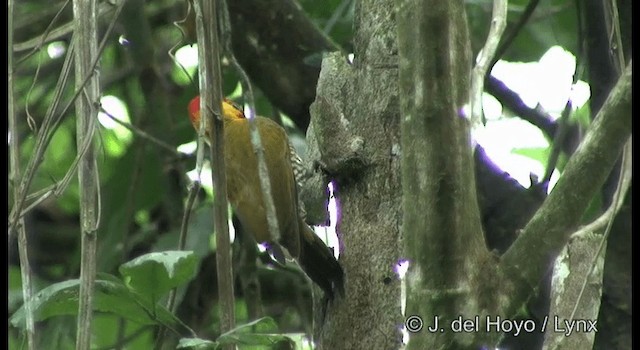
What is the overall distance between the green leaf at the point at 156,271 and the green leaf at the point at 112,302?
0.06ft

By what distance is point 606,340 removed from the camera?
8.15 feet

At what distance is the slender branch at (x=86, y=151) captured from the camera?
1.61 meters

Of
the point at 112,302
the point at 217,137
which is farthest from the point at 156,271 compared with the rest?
the point at 217,137

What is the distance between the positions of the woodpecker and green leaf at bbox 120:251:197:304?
40cm

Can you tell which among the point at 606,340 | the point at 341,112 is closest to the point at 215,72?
the point at 341,112

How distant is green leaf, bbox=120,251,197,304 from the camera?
5.87ft

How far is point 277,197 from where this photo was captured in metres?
2.41

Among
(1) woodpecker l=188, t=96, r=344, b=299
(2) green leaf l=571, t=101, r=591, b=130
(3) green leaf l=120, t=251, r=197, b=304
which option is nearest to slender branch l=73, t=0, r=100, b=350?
(3) green leaf l=120, t=251, r=197, b=304

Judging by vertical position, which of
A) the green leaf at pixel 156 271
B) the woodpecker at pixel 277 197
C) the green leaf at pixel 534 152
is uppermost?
the green leaf at pixel 534 152

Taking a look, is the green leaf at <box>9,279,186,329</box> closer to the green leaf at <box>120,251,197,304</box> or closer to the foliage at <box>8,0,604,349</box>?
the green leaf at <box>120,251,197,304</box>

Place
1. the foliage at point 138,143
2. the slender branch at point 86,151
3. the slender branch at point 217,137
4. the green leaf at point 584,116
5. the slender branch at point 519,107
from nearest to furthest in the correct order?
the slender branch at point 217,137 < the slender branch at point 86,151 < the green leaf at point 584,116 < the slender branch at point 519,107 < the foliage at point 138,143

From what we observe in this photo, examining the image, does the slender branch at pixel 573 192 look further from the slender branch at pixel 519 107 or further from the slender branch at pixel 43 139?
the slender branch at pixel 519 107

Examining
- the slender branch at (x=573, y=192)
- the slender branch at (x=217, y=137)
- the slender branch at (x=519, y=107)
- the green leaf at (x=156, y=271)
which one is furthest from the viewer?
the slender branch at (x=519, y=107)

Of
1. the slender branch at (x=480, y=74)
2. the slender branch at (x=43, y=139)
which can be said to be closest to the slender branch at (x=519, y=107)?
the slender branch at (x=480, y=74)
